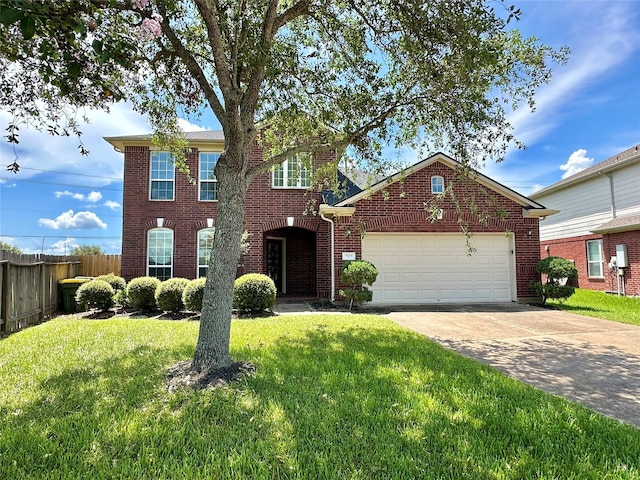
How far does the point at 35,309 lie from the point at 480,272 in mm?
12725

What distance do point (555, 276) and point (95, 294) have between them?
13.4m

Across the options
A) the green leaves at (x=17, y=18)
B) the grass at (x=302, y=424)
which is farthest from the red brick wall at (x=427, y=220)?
the green leaves at (x=17, y=18)

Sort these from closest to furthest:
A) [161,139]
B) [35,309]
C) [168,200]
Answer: [161,139] < [35,309] < [168,200]

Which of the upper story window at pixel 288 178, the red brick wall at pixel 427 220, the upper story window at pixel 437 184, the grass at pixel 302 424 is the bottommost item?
the grass at pixel 302 424

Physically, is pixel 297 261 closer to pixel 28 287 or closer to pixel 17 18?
Answer: pixel 28 287

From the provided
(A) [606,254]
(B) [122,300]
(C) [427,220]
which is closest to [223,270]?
(B) [122,300]

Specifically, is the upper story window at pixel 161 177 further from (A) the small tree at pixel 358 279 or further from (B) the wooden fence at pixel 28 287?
(A) the small tree at pixel 358 279

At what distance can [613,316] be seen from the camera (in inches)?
375

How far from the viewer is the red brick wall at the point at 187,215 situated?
13.1 metres

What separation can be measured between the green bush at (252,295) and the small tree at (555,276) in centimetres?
839

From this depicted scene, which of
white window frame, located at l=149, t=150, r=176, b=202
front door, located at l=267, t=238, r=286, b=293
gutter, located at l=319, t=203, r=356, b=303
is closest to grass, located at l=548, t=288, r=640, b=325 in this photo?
gutter, located at l=319, t=203, r=356, b=303

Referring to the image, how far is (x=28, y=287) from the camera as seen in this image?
8633 millimetres

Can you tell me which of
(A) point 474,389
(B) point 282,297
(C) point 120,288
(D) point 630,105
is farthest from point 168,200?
(D) point 630,105

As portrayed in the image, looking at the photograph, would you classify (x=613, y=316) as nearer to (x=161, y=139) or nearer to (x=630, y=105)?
(x=630, y=105)
